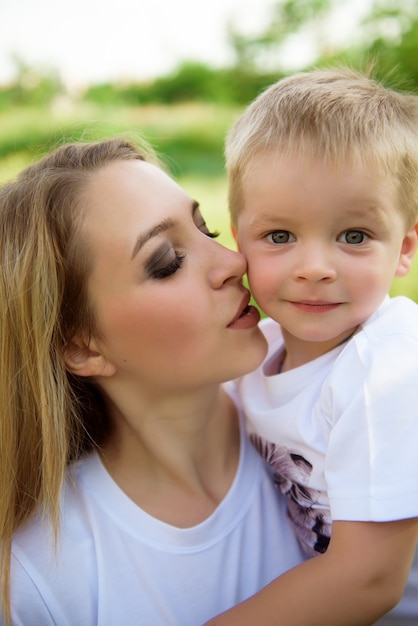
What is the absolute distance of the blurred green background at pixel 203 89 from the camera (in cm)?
919

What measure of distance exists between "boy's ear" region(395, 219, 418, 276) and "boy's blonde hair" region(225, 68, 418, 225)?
0.16 ft

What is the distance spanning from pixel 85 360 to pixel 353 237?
2.80 ft

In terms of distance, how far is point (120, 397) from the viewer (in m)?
2.18

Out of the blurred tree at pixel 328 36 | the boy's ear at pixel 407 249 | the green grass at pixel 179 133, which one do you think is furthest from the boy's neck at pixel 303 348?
the blurred tree at pixel 328 36

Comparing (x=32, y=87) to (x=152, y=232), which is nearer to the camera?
Result: (x=152, y=232)

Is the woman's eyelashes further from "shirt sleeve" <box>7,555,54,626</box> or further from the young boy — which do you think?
"shirt sleeve" <box>7,555,54,626</box>

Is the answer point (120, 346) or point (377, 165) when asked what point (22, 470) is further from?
point (377, 165)

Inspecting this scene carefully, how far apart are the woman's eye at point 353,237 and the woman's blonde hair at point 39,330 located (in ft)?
2.34

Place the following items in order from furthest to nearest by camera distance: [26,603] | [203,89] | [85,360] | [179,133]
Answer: [203,89], [179,133], [85,360], [26,603]

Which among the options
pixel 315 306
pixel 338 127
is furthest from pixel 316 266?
pixel 338 127

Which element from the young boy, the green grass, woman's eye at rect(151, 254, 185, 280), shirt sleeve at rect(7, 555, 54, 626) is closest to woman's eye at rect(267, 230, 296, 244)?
the young boy

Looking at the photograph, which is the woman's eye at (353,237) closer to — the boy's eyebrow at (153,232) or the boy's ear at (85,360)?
the boy's eyebrow at (153,232)

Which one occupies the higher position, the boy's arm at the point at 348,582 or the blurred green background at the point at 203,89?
the boy's arm at the point at 348,582

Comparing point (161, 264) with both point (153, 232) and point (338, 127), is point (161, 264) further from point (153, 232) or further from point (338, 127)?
point (338, 127)
